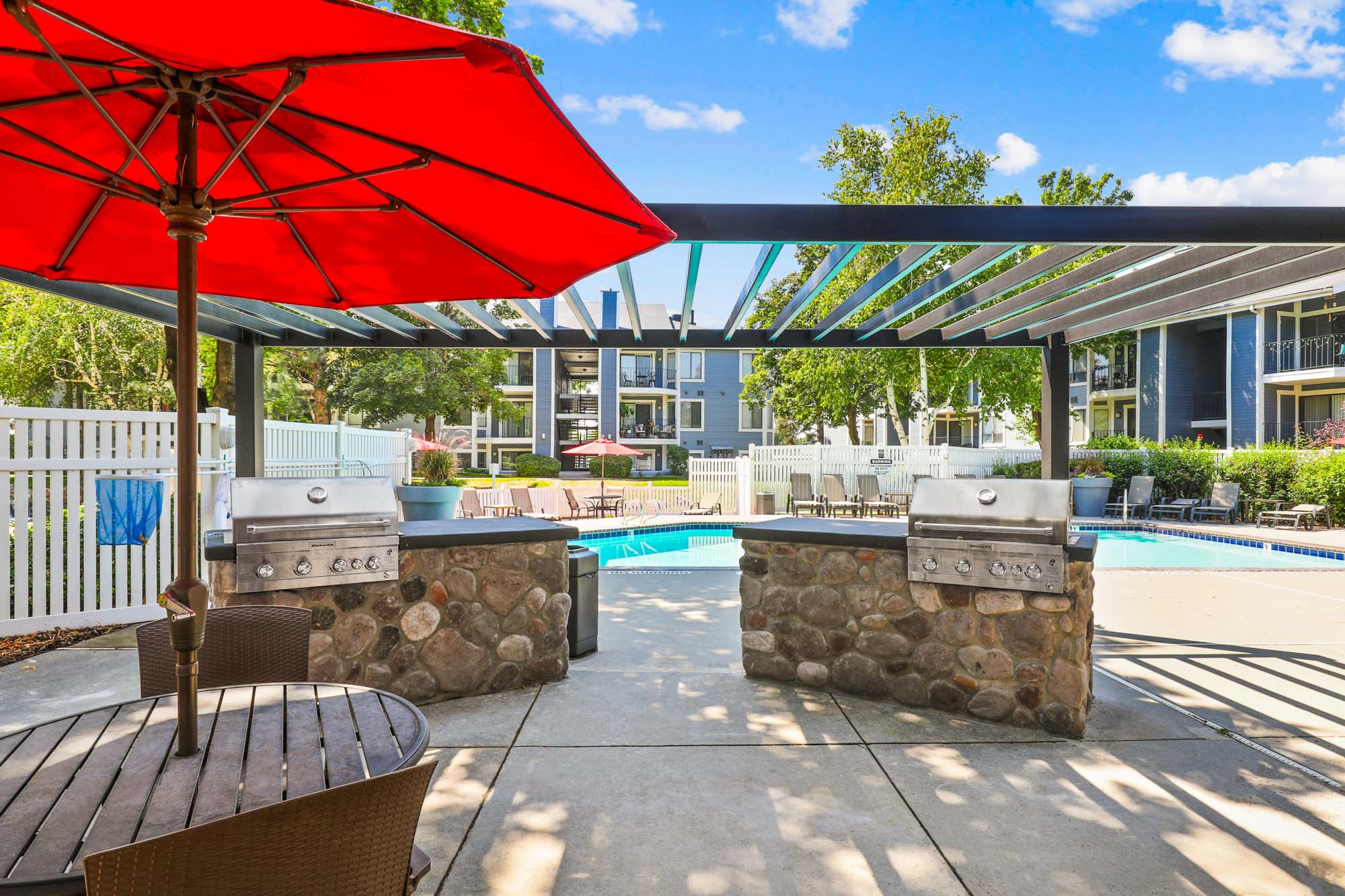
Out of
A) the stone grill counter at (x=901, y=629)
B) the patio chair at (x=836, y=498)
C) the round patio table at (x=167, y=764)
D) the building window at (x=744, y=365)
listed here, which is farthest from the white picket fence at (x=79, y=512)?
the building window at (x=744, y=365)

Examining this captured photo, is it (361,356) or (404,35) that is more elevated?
(361,356)

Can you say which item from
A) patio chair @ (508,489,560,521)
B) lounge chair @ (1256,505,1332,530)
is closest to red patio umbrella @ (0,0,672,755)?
patio chair @ (508,489,560,521)

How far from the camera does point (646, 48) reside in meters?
12.5

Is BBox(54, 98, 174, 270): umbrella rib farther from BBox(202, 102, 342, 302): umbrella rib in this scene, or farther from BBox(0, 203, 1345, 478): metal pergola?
BBox(0, 203, 1345, 478): metal pergola

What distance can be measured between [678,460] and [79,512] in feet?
80.2

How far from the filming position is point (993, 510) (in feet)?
11.4

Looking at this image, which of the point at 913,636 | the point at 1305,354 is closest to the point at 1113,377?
the point at 1305,354

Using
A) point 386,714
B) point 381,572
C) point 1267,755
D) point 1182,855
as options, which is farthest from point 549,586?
point 1267,755

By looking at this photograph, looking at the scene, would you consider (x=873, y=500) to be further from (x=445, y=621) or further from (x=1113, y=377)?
(x=1113, y=377)

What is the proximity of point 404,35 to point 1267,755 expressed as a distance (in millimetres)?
4189

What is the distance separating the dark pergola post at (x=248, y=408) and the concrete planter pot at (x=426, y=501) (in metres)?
3.21

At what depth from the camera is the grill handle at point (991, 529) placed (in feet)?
11.0

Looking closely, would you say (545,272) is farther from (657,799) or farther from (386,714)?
(657,799)

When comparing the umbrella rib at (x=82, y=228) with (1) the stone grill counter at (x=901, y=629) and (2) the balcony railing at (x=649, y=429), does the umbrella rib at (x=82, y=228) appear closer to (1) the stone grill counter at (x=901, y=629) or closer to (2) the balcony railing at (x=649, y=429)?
(1) the stone grill counter at (x=901, y=629)
